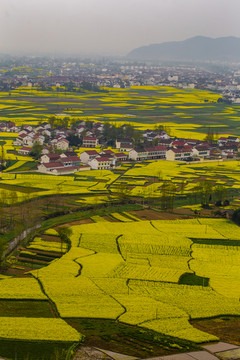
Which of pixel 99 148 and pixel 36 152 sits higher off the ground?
pixel 36 152

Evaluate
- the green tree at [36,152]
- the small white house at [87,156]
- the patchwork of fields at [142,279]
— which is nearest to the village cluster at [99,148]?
the small white house at [87,156]

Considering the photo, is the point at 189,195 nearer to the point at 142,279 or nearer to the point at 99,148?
the point at 142,279

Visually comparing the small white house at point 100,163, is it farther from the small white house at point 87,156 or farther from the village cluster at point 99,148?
the small white house at point 87,156

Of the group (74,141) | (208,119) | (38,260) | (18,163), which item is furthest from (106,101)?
(38,260)

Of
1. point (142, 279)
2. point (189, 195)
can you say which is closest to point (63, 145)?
point (189, 195)

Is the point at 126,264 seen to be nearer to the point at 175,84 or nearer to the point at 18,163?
the point at 18,163

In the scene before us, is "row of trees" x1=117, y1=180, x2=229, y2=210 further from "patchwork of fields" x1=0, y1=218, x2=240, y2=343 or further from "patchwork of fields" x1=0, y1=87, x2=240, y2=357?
"patchwork of fields" x1=0, y1=218, x2=240, y2=343

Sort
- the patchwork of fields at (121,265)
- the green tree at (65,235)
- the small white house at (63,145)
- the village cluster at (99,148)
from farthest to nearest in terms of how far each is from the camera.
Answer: the small white house at (63,145) < the village cluster at (99,148) < the green tree at (65,235) < the patchwork of fields at (121,265)

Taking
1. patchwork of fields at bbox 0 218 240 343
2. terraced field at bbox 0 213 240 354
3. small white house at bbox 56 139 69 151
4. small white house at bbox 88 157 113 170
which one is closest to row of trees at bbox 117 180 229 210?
terraced field at bbox 0 213 240 354
